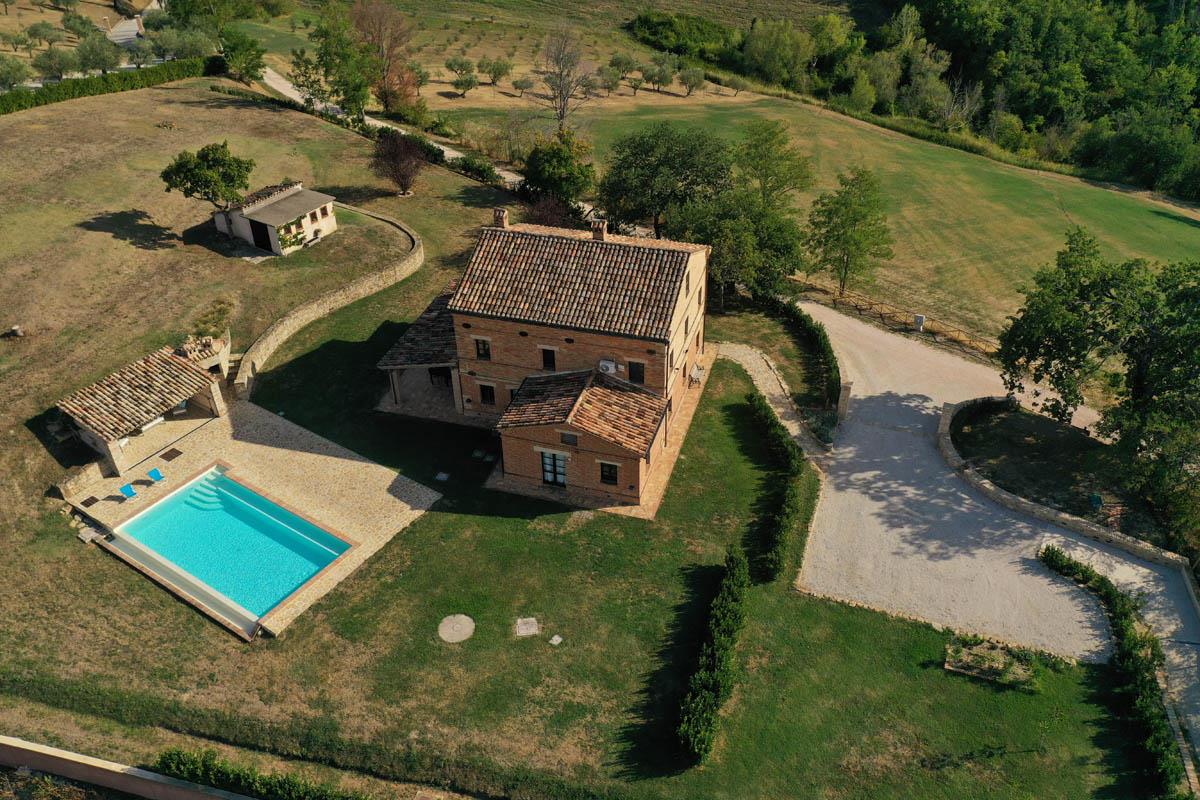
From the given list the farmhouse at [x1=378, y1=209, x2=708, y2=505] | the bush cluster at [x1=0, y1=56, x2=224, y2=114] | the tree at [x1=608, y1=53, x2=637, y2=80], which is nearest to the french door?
the farmhouse at [x1=378, y1=209, x2=708, y2=505]

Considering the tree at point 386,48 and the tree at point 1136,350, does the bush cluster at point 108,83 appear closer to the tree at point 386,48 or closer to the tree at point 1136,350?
the tree at point 386,48

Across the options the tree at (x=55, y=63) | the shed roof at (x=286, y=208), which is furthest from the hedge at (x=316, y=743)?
the tree at (x=55, y=63)

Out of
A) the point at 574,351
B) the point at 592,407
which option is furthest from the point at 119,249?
the point at 592,407

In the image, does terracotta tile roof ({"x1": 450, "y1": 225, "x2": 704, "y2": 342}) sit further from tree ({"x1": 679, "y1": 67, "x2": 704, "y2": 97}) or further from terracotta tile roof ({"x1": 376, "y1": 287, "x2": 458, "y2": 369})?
tree ({"x1": 679, "y1": 67, "x2": 704, "y2": 97})

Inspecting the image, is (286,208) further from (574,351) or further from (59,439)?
(574,351)

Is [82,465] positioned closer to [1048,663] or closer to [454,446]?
[454,446]
